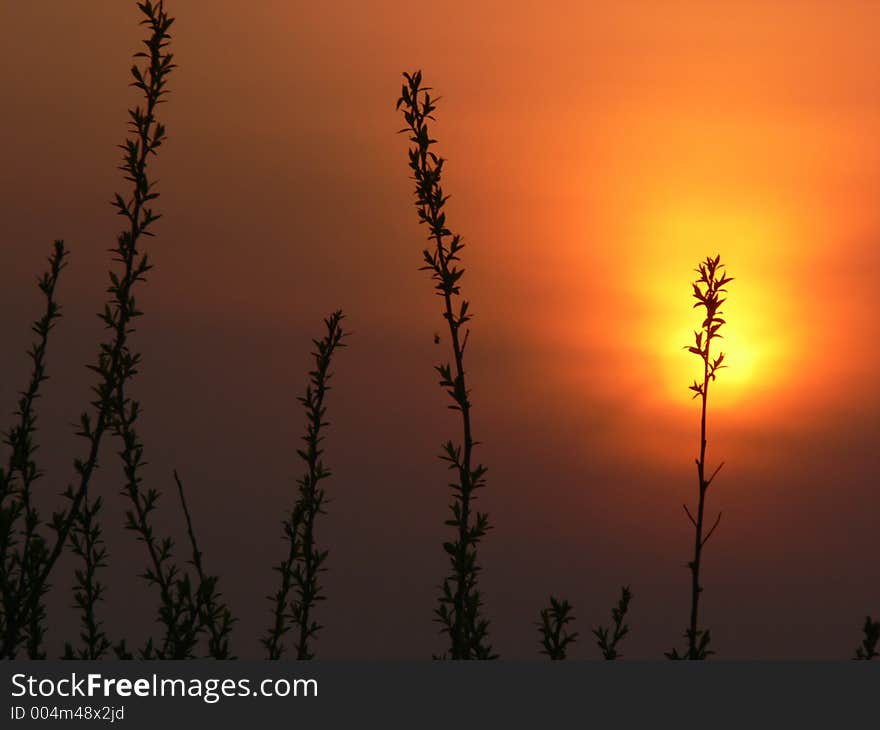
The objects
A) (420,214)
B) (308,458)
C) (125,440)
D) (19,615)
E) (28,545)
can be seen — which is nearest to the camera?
(19,615)

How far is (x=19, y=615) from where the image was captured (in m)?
6.12

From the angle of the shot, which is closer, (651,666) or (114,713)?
(114,713)

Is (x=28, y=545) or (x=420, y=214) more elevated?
(x=420, y=214)

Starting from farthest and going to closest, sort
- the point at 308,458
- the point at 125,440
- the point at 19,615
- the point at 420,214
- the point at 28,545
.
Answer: the point at 308,458, the point at 125,440, the point at 28,545, the point at 420,214, the point at 19,615

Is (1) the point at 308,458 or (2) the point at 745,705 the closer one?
(2) the point at 745,705

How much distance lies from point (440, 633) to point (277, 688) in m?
0.97

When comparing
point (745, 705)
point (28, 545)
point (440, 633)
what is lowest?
point (745, 705)

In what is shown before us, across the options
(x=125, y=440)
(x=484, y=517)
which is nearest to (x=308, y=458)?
(x=125, y=440)

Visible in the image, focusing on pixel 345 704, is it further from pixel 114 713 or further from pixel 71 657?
pixel 71 657

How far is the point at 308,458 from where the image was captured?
9.04m

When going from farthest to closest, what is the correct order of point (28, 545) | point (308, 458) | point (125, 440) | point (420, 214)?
1. point (308, 458)
2. point (125, 440)
3. point (28, 545)
4. point (420, 214)

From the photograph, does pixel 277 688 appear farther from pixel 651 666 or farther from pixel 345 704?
pixel 651 666

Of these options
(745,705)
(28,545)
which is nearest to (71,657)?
(28,545)

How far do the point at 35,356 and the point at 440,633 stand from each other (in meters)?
3.04
